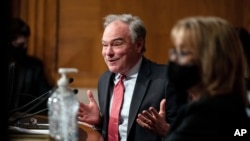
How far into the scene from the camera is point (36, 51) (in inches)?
147

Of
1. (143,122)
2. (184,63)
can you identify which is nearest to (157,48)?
(143,122)

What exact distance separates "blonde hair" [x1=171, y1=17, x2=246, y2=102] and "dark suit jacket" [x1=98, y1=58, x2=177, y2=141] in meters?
0.78

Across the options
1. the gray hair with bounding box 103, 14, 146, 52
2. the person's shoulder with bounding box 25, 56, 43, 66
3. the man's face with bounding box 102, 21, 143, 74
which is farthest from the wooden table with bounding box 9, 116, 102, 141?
the person's shoulder with bounding box 25, 56, 43, 66

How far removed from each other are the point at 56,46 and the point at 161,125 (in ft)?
7.02

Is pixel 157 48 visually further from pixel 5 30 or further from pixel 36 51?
pixel 5 30

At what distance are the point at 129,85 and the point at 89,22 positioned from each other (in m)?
1.70

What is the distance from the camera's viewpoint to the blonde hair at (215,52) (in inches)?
47.9

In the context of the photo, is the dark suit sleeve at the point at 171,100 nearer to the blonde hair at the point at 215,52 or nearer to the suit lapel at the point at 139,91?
the suit lapel at the point at 139,91

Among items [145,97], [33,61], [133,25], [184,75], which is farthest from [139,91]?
[33,61]

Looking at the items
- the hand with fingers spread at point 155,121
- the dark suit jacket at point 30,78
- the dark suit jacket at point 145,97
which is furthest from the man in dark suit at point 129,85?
the dark suit jacket at point 30,78

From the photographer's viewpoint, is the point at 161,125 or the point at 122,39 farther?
the point at 122,39

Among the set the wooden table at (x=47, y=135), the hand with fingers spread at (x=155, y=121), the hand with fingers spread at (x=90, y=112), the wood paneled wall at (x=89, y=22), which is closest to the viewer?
the wooden table at (x=47, y=135)

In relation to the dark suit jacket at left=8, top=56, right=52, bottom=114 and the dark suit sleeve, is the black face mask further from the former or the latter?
the dark suit jacket at left=8, top=56, right=52, bottom=114

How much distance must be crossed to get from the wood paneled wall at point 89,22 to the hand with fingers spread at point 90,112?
170 centimetres
